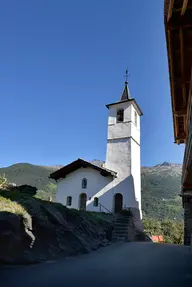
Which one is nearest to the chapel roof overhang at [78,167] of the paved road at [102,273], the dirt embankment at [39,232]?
the dirt embankment at [39,232]

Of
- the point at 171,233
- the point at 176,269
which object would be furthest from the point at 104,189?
the point at 176,269

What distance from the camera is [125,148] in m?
23.2

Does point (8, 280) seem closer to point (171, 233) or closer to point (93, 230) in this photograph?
point (93, 230)

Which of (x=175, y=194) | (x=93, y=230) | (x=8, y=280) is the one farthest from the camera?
(x=175, y=194)

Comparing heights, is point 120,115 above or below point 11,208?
above

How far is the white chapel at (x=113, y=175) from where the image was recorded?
21.7 m

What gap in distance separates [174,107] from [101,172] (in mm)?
15115

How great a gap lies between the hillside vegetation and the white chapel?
17620 millimetres

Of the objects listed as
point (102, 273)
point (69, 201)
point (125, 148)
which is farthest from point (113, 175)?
point (102, 273)

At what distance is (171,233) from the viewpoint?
25.6 m

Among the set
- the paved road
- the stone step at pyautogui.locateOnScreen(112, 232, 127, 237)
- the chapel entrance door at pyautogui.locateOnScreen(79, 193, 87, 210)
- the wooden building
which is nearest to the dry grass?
the paved road

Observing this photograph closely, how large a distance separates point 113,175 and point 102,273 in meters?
15.3

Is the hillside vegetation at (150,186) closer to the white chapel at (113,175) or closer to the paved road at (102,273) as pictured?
the white chapel at (113,175)

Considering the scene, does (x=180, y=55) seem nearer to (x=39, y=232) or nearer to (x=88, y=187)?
(x=39, y=232)
